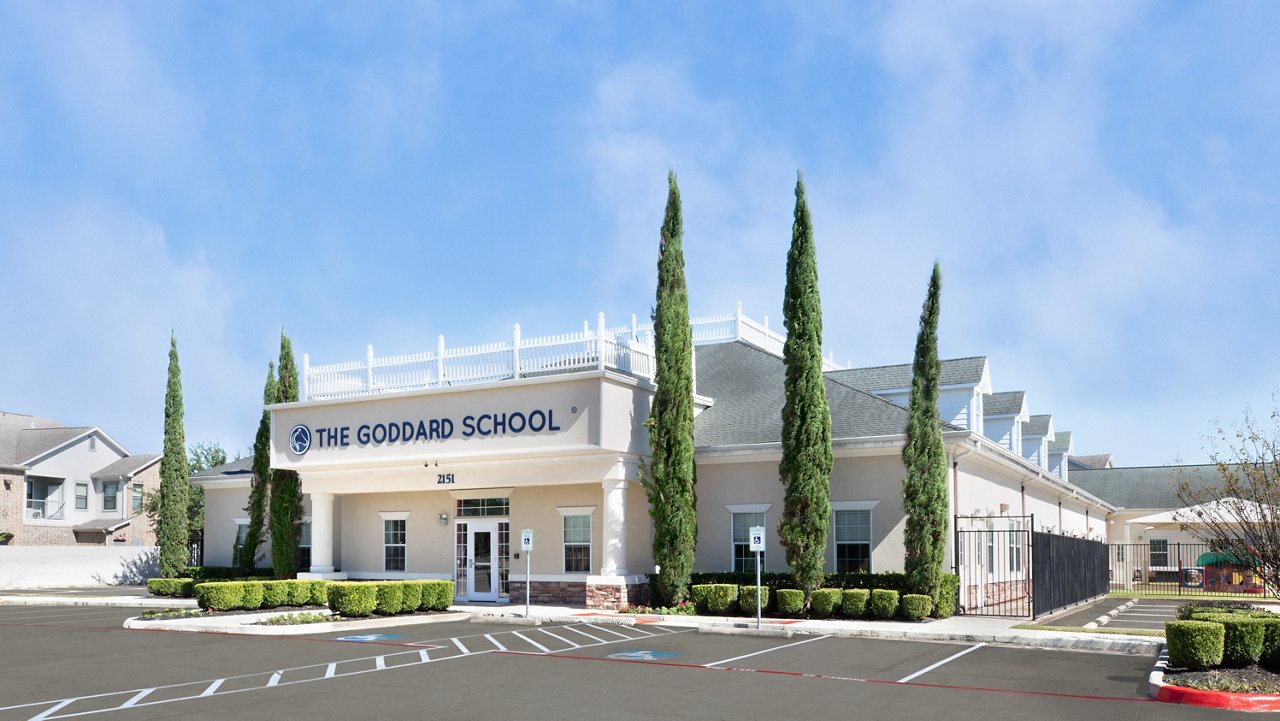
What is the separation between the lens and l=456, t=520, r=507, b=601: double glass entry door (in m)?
29.3

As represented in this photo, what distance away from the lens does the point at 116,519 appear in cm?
5794

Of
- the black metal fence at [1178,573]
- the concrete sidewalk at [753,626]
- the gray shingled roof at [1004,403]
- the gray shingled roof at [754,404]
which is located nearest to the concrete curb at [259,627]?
the concrete sidewalk at [753,626]

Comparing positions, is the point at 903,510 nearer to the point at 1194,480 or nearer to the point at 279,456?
the point at 279,456

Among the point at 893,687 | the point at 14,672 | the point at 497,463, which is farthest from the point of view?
the point at 497,463

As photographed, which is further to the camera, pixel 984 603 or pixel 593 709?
pixel 984 603

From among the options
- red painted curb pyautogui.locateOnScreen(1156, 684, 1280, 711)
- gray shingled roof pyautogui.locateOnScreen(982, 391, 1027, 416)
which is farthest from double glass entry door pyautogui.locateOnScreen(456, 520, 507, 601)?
red painted curb pyautogui.locateOnScreen(1156, 684, 1280, 711)

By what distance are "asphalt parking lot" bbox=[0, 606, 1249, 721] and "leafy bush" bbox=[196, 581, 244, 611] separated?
399 centimetres

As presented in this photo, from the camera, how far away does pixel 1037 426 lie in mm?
41375

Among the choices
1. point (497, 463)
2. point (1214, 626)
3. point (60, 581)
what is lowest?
point (60, 581)

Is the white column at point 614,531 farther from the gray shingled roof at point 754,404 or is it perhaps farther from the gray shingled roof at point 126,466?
the gray shingled roof at point 126,466

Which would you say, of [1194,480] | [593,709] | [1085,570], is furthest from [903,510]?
[1194,480]

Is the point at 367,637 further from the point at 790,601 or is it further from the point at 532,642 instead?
the point at 790,601

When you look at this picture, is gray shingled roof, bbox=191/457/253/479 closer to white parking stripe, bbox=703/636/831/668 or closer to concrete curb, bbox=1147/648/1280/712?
white parking stripe, bbox=703/636/831/668

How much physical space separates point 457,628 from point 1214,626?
14.2 metres
